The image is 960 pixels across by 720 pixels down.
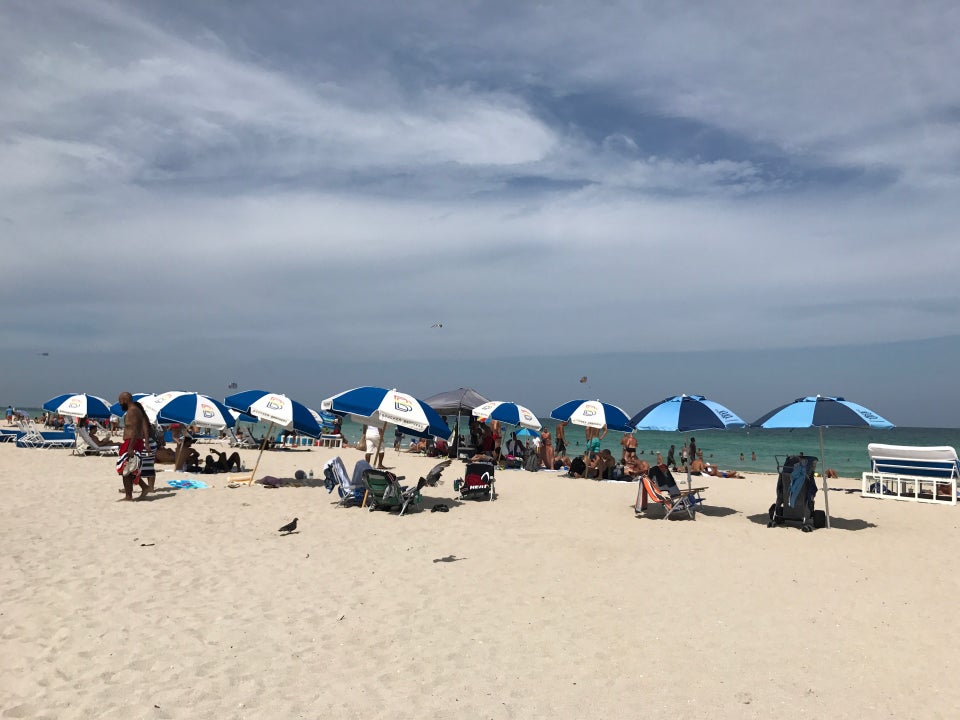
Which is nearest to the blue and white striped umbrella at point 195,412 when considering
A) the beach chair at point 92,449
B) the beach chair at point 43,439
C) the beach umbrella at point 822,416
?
the beach chair at point 92,449

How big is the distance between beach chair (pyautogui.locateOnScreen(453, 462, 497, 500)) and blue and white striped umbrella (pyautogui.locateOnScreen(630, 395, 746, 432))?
9.46 feet

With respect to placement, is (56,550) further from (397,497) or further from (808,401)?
(808,401)

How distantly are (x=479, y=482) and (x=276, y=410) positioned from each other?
164 inches

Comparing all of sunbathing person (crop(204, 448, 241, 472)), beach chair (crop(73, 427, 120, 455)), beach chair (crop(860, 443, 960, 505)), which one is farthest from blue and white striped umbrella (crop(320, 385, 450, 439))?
beach chair (crop(73, 427, 120, 455))

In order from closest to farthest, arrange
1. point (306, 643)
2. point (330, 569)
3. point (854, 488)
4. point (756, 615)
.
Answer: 1. point (306, 643)
2. point (756, 615)
3. point (330, 569)
4. point (854, 488)

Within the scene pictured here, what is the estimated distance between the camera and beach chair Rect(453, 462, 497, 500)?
12.4 metres

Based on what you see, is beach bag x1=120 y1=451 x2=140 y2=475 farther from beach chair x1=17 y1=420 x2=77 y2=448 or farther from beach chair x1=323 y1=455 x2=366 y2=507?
beach chair x1=17 y1=420 x2=77 y2=448

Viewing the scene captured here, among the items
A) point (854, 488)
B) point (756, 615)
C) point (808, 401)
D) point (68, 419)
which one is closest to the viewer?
point (756, 615)

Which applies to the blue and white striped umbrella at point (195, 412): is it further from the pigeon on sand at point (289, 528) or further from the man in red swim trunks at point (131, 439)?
the pigeon on sand at point (289, 528)

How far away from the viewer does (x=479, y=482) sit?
488 inches

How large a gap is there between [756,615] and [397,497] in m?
6.11

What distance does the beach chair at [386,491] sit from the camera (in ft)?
34.5

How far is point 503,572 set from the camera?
7016 mm

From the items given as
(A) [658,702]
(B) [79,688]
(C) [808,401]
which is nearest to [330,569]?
(B) [79,688]
